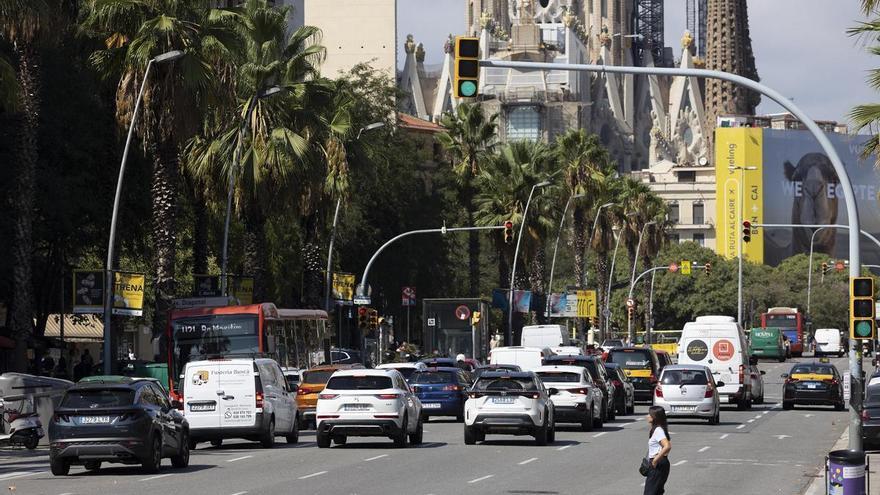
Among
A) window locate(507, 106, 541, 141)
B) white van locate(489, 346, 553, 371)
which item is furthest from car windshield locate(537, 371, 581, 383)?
window locate(507, 106, 541, 141)

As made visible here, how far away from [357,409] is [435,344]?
34.2 m

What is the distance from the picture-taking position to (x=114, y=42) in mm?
43719

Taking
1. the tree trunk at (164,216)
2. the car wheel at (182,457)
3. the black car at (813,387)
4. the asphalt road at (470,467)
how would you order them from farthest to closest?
the black car at (813,387), the tree trunk at (164,216), the car wheel at (182,457), the asphalt road at (470,467)

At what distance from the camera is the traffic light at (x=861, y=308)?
81.0 ft

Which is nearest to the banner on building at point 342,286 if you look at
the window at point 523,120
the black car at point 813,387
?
the black car at point 813,387

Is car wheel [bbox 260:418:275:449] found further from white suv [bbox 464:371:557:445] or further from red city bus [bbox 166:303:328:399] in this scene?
red city bus [bbox 166:303:328:399]

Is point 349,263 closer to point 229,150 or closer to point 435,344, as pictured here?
point 435,344

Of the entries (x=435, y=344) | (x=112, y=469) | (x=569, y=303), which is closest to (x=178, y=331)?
(x=112, y=469)

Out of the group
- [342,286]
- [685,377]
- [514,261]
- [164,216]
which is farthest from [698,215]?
[685,377]

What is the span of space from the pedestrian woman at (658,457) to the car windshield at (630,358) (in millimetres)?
33923

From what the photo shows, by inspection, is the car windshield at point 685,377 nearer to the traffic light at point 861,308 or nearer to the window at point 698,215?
the traffic light at point 861,308

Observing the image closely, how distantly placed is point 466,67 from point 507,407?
10497 millimetres

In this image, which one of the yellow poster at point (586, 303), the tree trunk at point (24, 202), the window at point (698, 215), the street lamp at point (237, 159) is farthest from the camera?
the window at point (698, 215)

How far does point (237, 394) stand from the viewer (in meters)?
30.6
